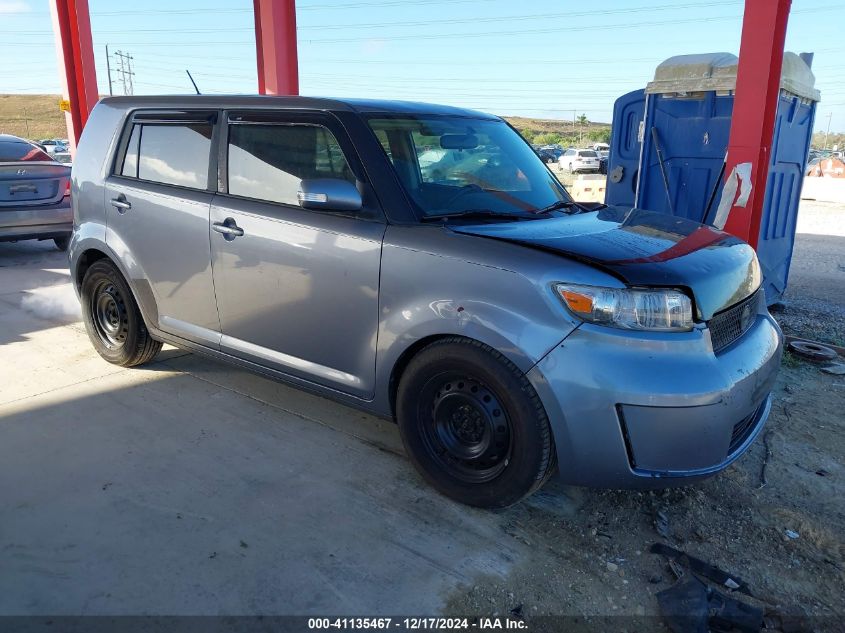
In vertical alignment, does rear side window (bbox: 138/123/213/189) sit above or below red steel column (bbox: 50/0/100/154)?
below

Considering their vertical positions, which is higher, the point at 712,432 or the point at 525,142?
the point at 525,142

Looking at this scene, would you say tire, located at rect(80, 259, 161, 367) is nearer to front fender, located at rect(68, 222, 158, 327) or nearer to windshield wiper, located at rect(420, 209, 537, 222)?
front fender, located at rect(68, 222, 158, 327)

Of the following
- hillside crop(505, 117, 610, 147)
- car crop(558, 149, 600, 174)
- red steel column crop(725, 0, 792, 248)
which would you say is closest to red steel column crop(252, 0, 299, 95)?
red steel column crop(725, 0, 792, 248)

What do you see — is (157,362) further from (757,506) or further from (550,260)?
(757,506)

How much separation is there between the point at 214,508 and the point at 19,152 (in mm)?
7740

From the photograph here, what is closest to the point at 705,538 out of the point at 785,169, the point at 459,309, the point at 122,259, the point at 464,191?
the point at 459,309

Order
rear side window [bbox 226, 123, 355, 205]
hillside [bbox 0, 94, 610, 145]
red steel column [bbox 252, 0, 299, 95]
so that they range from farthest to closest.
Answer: hillside [bbox 0, 94, 610, 145]
red steel column [bbox 252, 0, 299, 95]
rear side window [bbox 226, 123, 355, 205]

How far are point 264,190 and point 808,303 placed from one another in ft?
20.8

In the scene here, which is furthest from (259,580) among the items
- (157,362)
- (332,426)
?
(157,362)

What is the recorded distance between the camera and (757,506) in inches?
123

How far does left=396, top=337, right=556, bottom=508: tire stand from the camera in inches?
106

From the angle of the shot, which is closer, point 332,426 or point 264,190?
point 264,190

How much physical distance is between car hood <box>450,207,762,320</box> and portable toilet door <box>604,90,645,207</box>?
372 centimetres

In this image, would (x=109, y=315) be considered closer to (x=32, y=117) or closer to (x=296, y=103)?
(x=296, y=103)
